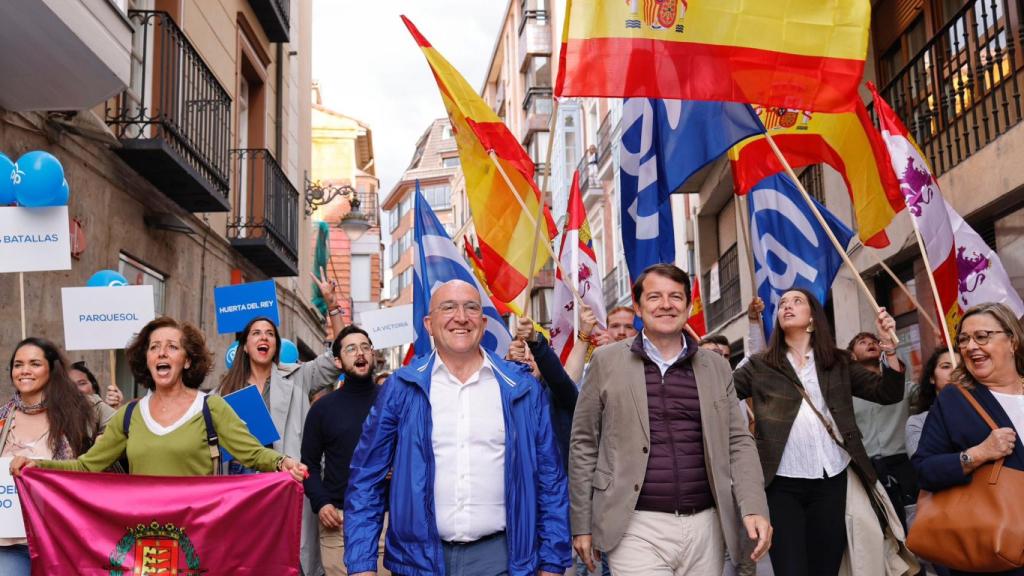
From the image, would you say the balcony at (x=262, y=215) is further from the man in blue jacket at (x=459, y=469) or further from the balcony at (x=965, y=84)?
the man in blue jacket at (x=459, y=469)

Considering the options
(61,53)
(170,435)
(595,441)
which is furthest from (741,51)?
(61,53)

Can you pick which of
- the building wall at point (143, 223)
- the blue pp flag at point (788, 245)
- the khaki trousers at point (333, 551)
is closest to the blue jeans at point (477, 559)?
the khaki trousers at point (333, 551)

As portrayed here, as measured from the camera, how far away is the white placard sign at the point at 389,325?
1067 centimetres

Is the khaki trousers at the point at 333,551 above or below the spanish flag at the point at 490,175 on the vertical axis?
below

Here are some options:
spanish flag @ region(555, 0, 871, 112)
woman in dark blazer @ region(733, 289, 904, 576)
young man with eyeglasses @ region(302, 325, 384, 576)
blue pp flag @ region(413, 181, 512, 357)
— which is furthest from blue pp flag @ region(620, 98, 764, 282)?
young man with eyeglasses @ region(302, 325, 384, 576)

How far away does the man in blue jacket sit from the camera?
160 inches

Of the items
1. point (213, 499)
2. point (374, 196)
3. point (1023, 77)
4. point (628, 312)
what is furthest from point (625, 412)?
point (374, 196)

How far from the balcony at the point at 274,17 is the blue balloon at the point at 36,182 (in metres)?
10.1

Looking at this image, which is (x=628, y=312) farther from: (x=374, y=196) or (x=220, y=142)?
(x=374, y=196)

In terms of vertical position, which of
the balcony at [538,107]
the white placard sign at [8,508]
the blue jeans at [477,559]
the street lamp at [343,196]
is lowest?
the blue jeans at [477,559]

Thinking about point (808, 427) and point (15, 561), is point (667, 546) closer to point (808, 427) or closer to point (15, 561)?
point (808, 427)

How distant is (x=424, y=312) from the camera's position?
28.8 feet

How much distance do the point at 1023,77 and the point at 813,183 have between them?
5.80 m

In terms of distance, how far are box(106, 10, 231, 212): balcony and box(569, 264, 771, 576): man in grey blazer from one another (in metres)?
6.79
